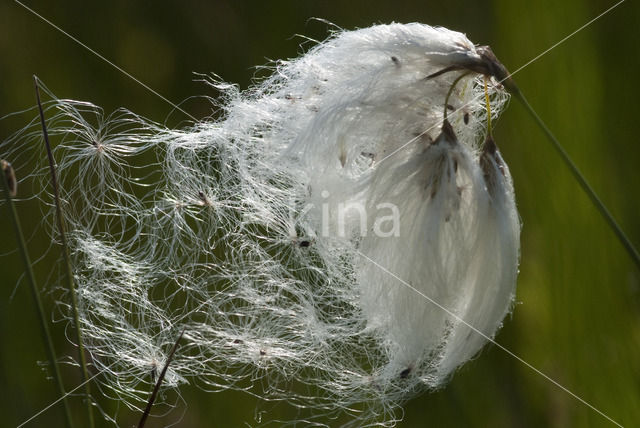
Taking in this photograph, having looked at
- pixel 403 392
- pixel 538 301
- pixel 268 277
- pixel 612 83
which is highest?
pixel 268 277

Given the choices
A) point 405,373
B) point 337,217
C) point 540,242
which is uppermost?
point 337,217

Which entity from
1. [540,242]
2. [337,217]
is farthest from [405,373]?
[540,242]

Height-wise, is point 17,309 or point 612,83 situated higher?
point 17,309

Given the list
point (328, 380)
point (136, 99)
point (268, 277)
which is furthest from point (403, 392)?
point (136, 99)

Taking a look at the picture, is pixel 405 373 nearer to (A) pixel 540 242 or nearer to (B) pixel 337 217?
(B) pixel 337 217

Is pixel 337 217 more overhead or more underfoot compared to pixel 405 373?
more overhead

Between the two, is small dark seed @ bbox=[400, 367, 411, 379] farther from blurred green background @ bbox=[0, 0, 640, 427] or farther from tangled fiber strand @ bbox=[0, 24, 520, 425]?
blurred green background @ bbox=[0, 0, 640, 427]

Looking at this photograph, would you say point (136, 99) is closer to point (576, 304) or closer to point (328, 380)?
point (328, 380)
